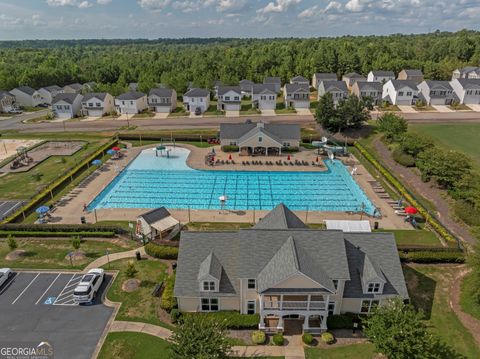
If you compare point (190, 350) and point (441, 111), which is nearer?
point (190, 350)

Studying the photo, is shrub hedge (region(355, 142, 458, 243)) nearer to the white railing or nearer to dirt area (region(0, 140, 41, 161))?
the white railing

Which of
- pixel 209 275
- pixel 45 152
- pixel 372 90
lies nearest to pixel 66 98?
pixel 45 152

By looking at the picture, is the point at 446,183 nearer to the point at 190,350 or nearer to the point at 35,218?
the point at 190,350

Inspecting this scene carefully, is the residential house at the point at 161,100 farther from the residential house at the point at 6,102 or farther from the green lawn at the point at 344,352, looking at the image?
the green lawn at the point at 344,352

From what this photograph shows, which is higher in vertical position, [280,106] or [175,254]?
[280,106]

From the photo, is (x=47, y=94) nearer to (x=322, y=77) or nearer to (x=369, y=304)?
(x=322, y=77)

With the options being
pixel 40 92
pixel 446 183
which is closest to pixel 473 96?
pixel 446 183

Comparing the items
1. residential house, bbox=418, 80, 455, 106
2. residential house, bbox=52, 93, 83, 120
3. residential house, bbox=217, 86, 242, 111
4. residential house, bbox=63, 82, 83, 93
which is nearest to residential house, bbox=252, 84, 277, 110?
residential house, bbox=217, 86, 242, 111
